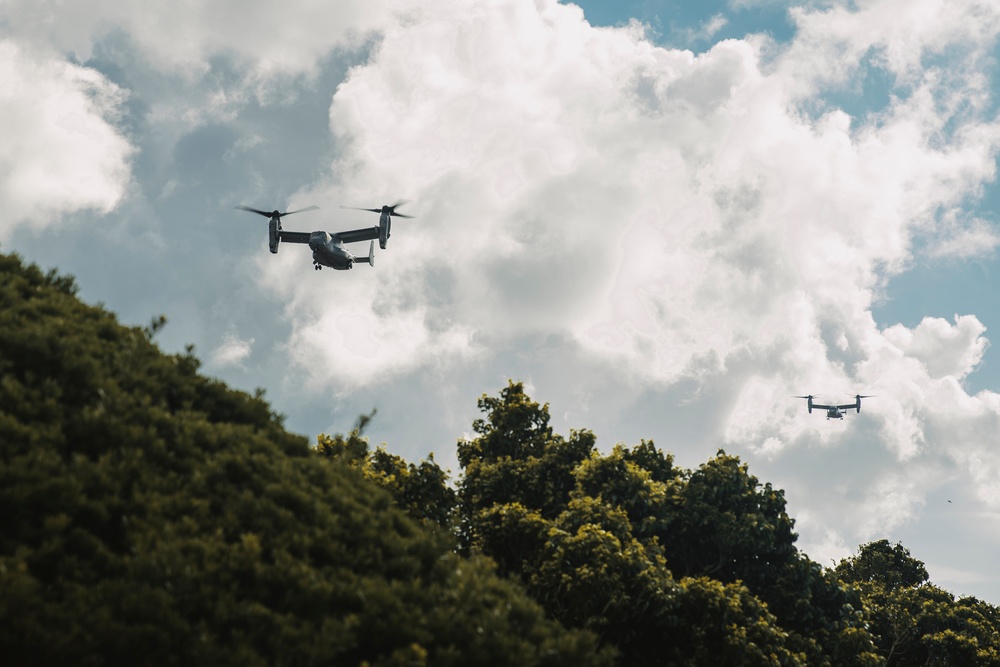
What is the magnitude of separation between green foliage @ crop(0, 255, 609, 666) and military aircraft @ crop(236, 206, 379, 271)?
44457 millimetres

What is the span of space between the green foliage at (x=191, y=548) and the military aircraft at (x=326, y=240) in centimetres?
4446

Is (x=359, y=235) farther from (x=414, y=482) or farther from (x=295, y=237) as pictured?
(x=414, y=482)

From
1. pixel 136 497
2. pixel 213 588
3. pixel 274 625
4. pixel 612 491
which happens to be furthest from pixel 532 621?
pixel 612 491

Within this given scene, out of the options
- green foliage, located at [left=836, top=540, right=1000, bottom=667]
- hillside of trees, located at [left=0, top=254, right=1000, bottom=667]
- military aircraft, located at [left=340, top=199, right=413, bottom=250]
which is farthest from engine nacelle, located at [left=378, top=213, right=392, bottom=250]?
hillside of trees, located at [left=0, top=254, right=1000, bottom=667]

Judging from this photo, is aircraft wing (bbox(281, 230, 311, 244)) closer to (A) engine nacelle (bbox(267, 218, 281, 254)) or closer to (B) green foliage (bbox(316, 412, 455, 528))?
(A) engine nacelle (bbox(267, 218, 281, 254))

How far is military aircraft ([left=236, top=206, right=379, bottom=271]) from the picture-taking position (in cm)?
5769

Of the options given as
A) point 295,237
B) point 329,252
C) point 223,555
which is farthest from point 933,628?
point 295,237

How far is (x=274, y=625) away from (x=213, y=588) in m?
0.90

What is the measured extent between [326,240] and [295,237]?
3.90 metres

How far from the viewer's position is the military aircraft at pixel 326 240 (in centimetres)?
5769

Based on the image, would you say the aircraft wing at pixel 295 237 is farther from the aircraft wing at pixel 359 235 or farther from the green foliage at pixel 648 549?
the green foliage at pixel 648 549

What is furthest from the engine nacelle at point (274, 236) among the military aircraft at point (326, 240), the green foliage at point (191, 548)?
the green foliage at point (191, 548)

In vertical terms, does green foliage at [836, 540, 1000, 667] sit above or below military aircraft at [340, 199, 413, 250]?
below

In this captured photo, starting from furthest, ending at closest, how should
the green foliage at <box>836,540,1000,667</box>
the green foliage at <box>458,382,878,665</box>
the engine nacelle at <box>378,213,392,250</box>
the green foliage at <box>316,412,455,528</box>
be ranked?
the engine nacelle at <box>378,213,392,250</box>
the green foliage at <box>836,540,1000,667</box>
the green foliage at <box>316,412,455,528</box>
the green foliage at <box>458,382,878,665</box>
